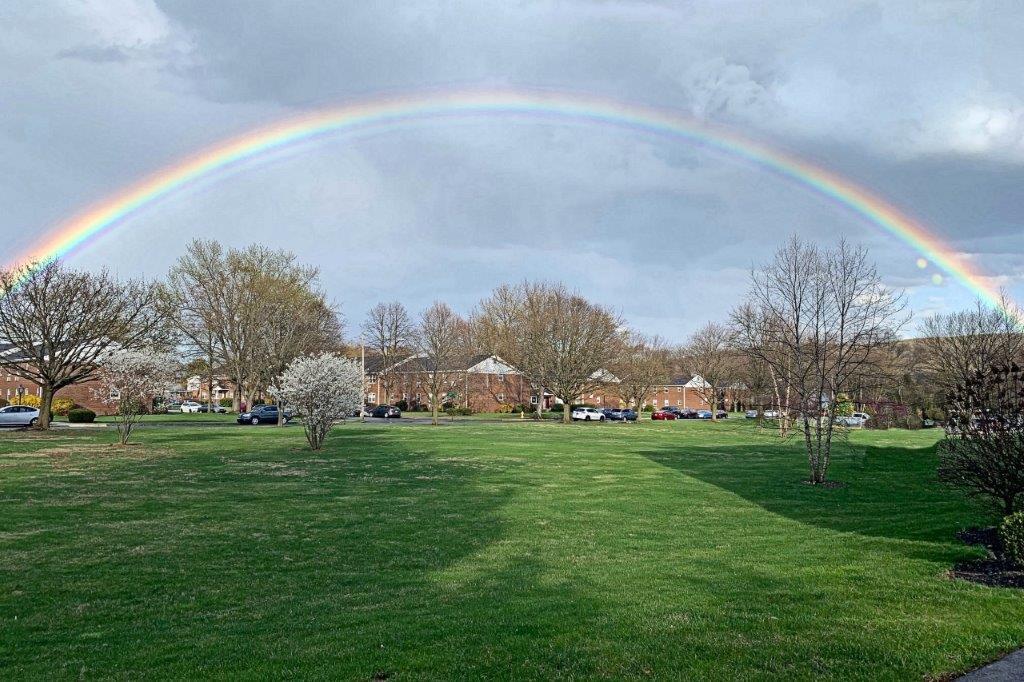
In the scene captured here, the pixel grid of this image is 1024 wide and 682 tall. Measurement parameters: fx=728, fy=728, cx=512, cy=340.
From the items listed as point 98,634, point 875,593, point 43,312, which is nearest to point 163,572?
point 98,634

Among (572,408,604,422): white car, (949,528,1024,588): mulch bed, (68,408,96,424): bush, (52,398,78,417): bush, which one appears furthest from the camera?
(572,408,604,422): white car

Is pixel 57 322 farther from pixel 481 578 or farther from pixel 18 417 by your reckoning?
pixel 481 578

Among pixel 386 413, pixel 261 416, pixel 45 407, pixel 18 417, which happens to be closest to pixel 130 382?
pixel 45 407

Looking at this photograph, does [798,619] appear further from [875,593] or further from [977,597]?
[977,597]

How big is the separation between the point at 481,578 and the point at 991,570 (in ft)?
21.8

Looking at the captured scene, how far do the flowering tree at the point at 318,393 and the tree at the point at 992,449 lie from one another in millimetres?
24201

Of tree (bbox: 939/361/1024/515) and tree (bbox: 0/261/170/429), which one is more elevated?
tree (bbox: 0/261/170/429)

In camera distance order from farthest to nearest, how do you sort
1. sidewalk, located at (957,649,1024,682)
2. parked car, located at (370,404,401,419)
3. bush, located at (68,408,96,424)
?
parked car, located at (370,404,401,419) < bush, located at (68,408,96,424) < sidewalk, located at (957,649,1024,682)

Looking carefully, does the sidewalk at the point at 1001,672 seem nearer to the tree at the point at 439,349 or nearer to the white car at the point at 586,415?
the tree at the point at 439,349

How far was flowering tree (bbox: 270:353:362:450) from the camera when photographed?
31000 mm

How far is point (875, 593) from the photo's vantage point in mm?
8352

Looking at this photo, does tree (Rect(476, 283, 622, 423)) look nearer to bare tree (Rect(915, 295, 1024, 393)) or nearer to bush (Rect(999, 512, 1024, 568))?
bare tree (Rect(915, 295, 1024, 393))

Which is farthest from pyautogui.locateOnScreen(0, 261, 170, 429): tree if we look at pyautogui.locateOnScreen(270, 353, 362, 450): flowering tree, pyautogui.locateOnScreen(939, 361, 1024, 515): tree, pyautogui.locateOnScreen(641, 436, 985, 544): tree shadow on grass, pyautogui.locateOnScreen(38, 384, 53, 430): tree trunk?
pyautogui.locateOnScreen(939, 361, 1024, 515): tree

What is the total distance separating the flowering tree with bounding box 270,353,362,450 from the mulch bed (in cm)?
2489
